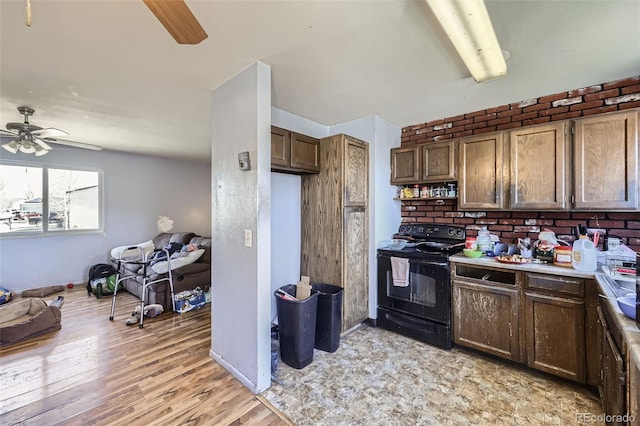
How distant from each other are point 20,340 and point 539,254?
17.5 ft

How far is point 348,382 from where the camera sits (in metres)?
2.10

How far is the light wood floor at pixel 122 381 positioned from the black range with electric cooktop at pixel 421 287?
1621 mm

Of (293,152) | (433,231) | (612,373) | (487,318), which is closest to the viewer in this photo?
(612,373)

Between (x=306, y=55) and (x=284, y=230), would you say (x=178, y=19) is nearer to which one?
(x=306, y=55)

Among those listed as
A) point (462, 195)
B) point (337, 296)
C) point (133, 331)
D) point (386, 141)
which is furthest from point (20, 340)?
point (462, 195)

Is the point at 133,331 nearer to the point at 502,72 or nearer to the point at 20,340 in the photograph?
the point at 20,340

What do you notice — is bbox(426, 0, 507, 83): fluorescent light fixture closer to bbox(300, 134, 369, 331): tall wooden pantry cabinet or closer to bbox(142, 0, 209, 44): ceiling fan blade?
bbox(142, 0, 209, 44): ceiling fan blade

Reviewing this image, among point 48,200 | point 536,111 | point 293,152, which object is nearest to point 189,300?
point 293,152

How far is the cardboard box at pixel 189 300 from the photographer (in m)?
3.64

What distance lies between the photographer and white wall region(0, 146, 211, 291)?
14.3ft

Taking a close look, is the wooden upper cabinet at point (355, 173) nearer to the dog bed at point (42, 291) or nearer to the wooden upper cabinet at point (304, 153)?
the wooden upper cabinet at point (304, 153)

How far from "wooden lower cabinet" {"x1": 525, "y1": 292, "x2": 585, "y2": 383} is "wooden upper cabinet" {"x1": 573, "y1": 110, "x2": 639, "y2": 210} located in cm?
87

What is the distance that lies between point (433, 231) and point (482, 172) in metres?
0.89

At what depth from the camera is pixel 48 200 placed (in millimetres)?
4590
